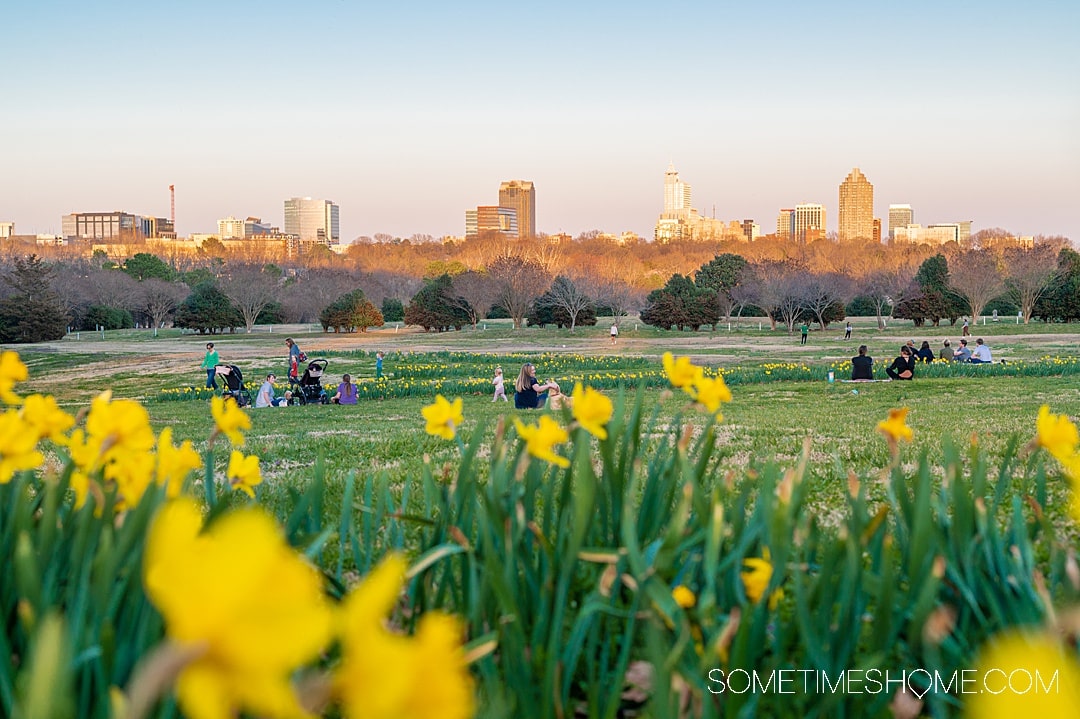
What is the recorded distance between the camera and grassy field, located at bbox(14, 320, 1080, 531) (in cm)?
727

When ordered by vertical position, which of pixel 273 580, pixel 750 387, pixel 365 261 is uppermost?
pixel 365 261

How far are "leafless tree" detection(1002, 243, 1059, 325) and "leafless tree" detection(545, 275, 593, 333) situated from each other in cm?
2293

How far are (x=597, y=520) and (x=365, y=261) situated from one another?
347ft

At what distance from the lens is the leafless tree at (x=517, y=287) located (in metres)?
49.1

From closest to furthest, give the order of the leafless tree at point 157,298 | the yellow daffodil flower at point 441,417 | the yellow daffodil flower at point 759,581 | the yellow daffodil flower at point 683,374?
the yellow daffodil flower at point 759,581
the yellow daffodil flower at point 683,374
the yellow daffodil flower at point 441,417
the leafless tree at point 157,298

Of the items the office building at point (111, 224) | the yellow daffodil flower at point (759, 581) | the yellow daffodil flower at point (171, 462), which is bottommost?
the yellow daffodil flower at point (759, 581)

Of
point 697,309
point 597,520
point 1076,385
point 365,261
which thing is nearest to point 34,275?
point 697,309

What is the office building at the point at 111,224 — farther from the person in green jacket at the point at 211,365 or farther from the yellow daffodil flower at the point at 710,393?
the yellow daffodil flower at the point at 710,393

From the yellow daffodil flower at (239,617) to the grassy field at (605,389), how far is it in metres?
1.65

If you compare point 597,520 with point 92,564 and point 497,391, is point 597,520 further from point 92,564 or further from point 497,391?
point 497,391

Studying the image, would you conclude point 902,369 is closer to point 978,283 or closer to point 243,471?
point 243,471

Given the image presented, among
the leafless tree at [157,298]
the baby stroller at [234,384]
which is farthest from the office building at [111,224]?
the baby stroller at [234,384]

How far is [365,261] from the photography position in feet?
345

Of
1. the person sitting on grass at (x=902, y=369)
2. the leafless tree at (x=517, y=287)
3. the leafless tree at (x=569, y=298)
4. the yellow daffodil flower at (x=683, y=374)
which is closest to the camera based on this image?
the yellow daffodil flower at (x=683, y=374)
